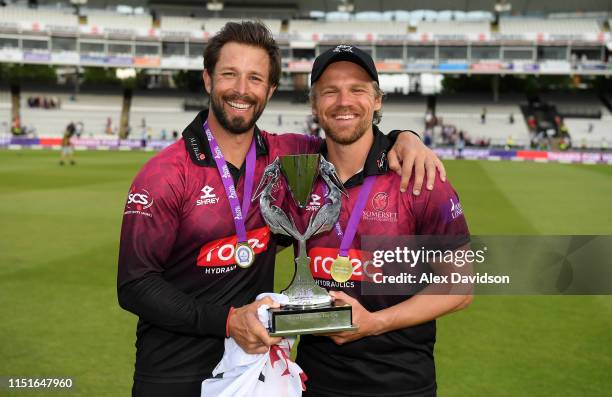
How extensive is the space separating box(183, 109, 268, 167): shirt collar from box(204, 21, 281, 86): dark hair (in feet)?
0.97

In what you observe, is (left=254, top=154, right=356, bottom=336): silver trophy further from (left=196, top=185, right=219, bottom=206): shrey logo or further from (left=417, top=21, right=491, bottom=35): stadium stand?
(left=417, top=21, right=491, bottom=35): stadium stand

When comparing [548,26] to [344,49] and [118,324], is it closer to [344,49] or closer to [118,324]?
[118,324]

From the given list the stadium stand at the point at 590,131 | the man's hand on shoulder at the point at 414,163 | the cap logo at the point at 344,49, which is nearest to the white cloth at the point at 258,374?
the man's hand on shoulder at the point at 414,163

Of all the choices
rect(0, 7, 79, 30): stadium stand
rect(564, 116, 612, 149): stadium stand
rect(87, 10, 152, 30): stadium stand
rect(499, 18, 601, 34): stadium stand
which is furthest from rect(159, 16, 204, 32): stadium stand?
rect(564, 116, 612, 149): stadium stand

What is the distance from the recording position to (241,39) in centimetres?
291

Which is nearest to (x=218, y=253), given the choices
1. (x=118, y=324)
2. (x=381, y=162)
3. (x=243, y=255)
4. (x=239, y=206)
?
(x=243, y=255)

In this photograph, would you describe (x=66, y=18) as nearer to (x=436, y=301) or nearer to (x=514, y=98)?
(x=514, y=98)

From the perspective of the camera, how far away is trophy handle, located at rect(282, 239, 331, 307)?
2.48 metres

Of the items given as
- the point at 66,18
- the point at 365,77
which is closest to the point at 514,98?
the point at 66,18

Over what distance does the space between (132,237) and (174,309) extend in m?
0.40

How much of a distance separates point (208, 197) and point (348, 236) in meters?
0.72

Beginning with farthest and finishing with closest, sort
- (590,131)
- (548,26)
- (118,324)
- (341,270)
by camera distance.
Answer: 1. (548,26)
2. (590,131)
3. (118,324)
4. (341,270)

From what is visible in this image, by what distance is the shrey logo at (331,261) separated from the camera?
2.91 m

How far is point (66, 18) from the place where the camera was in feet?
168
